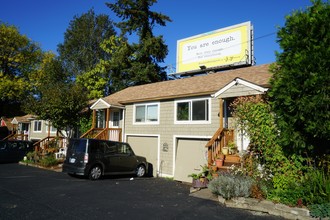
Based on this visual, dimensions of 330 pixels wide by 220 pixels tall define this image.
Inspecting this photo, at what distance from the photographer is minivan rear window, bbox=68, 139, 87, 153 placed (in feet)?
44.2

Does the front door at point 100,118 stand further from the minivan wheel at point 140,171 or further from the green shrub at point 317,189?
the green shrub at point 317,189

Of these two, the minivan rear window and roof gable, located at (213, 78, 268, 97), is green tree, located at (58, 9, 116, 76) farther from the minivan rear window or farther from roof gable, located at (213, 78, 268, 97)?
roof gable, located at (213, 78, 268, 97)

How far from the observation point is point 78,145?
45.0 feet

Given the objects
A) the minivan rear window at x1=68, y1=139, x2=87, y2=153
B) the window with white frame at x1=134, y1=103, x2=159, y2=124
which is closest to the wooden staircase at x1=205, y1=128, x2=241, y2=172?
the window with white frame at x1=134, y1=103, x2=159, y2=124

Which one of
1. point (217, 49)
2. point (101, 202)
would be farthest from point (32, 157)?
point (217, 49)

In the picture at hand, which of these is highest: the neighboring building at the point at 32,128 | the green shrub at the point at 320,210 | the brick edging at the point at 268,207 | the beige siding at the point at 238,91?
the beige siding at the point at 238,91

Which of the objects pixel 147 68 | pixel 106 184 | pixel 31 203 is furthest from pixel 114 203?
pixel 147 68

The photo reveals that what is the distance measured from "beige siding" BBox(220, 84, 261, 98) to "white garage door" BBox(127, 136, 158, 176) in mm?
5891

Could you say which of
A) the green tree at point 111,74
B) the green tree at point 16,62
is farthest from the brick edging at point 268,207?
the green tree at point 16,62

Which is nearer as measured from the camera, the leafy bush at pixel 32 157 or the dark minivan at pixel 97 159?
the dark minivan at pixel 97 159

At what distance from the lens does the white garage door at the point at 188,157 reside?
13969mm

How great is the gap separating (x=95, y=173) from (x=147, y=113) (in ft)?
16.4

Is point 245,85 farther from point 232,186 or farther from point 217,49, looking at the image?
point 217,49

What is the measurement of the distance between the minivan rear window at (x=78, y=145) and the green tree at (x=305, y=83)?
848cm
